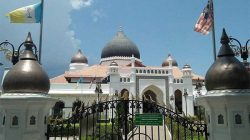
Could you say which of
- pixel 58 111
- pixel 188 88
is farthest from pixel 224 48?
pixel 188 88

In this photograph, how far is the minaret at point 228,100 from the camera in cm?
574

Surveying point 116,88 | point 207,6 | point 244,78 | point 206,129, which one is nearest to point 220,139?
point 206,129

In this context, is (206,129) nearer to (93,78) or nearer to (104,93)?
(104,93)

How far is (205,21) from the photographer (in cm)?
1177

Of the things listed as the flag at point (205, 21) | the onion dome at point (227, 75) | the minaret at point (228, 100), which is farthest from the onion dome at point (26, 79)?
the flag at point (205, 21)

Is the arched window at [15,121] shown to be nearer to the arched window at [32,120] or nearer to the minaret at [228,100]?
the arched window at [32,120]

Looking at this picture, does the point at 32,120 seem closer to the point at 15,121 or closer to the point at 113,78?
the point at 15,121

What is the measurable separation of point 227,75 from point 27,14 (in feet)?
27.1

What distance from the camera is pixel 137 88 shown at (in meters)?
30.9

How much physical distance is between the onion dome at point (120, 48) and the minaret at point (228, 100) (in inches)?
1339

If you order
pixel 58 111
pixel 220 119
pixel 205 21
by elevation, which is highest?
pixel 205 21

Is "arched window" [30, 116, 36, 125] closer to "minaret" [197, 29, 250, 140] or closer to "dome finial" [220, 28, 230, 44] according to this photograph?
"minaret" [197, 29, 250, 140]

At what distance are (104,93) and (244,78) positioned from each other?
80.6ft

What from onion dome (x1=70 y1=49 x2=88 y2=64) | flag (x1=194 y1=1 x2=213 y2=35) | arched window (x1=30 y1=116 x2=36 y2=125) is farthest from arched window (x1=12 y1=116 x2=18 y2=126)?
onion dome (x1=70 y1=49 x2=88 y2=64)
